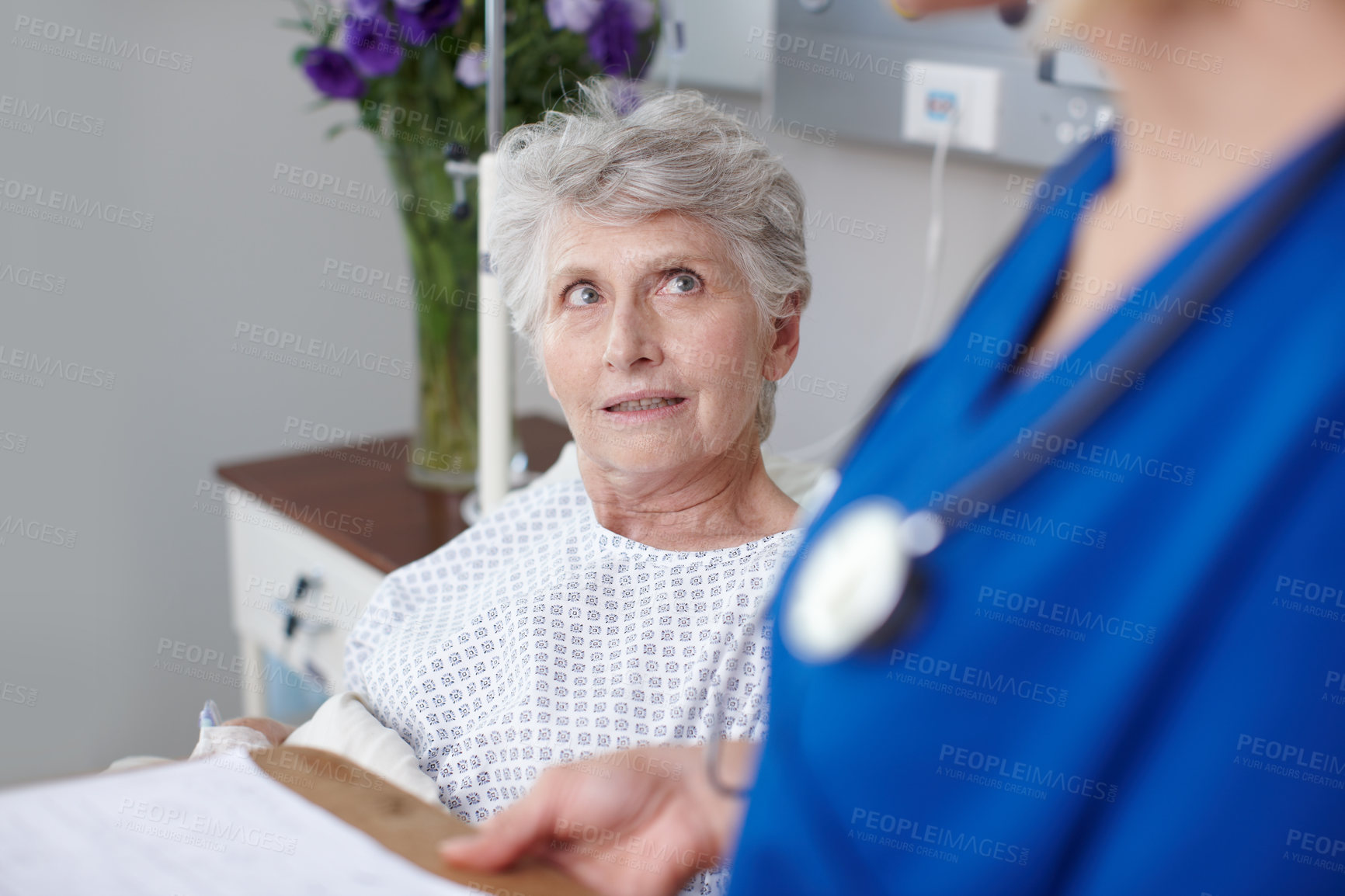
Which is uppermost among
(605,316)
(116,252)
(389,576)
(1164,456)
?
(1164,456)

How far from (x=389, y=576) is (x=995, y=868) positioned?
40.0 inches

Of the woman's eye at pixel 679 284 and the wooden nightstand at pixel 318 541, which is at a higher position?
the woman's eye at pixel 679 284

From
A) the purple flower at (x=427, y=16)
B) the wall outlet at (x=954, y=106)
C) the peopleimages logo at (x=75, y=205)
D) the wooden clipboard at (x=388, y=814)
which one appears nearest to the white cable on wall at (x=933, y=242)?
the wall outlet at (x=954, y=106)

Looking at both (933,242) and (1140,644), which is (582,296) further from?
(1140,644)

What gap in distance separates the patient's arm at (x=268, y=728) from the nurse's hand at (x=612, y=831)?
A: 0.63 m

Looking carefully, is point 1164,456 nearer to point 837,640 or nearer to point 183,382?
point 837,640

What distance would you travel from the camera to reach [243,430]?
2338mm

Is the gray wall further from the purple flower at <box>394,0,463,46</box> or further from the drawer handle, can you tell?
the drawer handle

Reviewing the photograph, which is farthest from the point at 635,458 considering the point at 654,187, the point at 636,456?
the point at 654,187

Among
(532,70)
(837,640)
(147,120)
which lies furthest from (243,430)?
(837,640)

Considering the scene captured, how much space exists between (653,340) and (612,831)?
588 mm

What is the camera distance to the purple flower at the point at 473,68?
1586mm

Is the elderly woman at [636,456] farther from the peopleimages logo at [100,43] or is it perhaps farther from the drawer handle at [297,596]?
the peopleimages logo at [100,43]

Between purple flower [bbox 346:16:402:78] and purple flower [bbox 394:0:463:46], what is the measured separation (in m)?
0.03
